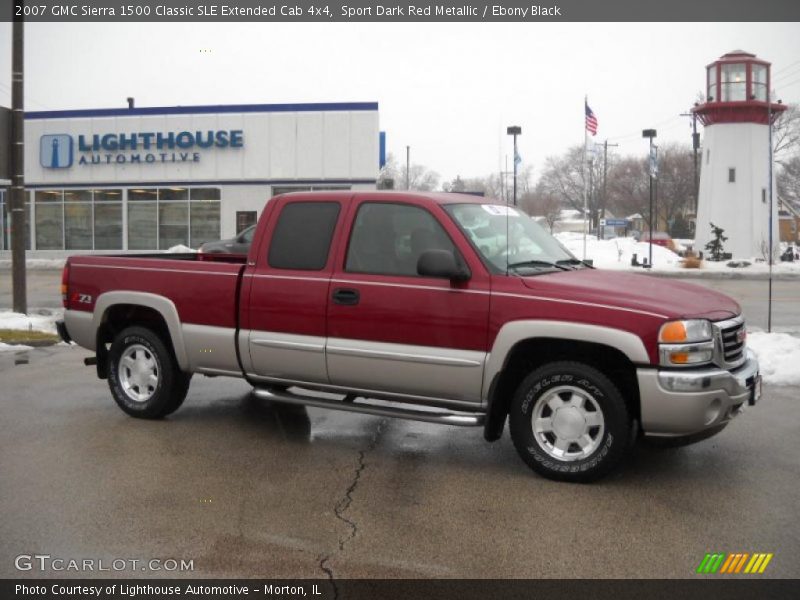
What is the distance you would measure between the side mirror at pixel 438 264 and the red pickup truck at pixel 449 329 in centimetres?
2

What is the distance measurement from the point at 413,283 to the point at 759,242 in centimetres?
3843

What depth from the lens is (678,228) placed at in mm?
68750

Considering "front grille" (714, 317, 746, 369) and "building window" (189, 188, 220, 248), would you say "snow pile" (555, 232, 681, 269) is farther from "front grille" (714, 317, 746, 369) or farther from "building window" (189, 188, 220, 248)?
"front grille" (714, 317, 746, 369)

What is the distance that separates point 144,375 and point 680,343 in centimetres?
448

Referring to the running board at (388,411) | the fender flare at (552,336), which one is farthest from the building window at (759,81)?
the fender flare at (552,336)

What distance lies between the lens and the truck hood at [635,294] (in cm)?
534

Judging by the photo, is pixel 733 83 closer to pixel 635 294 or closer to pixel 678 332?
pixel 635 294

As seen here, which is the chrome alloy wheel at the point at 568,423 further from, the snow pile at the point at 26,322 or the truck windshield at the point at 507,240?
the snow pile at the point at 26,322

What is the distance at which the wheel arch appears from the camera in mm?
5305

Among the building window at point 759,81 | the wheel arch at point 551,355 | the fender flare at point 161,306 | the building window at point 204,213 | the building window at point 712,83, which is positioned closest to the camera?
the wheel arch at point 551,355

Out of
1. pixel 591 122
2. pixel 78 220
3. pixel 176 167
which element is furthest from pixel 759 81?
pixel 78 220
